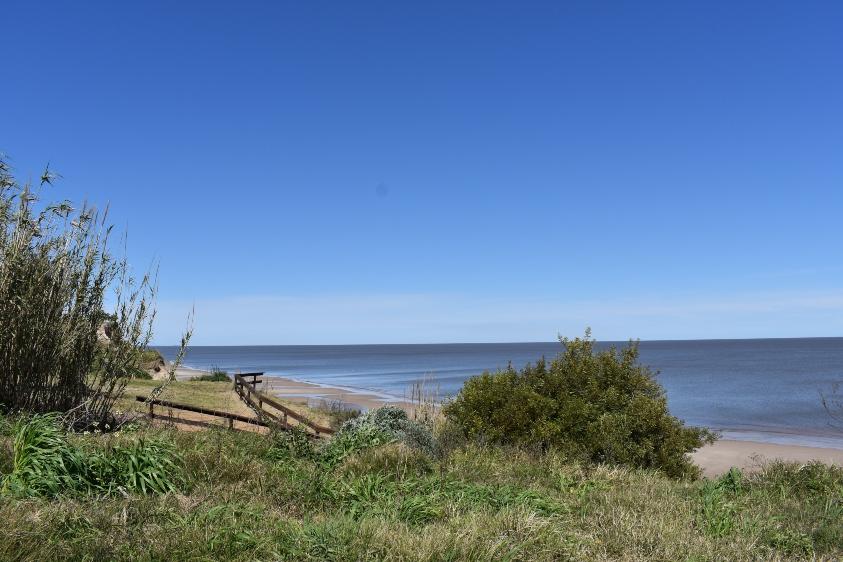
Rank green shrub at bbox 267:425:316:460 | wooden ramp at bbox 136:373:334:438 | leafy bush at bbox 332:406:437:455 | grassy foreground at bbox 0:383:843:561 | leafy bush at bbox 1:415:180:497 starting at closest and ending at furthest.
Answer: grassy foreground at bbox 0:383:843:561, leafy bush at bbox 1:415:180:497, green shrub at bbox 267:425:316:460, leafy bush at bbox 332:406:437:455, wooden ramp at bbox 136:373:334:438

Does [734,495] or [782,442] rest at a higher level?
[734,495]

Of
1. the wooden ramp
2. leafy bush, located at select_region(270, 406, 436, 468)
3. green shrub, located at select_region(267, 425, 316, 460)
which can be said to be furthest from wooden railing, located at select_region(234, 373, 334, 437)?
green shrub, located at select_region(267, 425, 316, 460)

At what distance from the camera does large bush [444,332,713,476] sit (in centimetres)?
1243

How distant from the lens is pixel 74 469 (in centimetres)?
694

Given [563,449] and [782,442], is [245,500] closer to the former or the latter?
[563,449]

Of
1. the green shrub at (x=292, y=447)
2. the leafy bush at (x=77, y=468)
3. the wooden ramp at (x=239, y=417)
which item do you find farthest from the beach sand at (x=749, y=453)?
the leafy bush at (x=77, y=468)

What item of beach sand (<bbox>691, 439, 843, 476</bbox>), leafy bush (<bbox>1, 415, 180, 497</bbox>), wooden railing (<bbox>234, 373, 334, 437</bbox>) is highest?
leafy bush (<bbox>1, 415, 180, 497</bbox>)

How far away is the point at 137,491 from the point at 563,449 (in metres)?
7.90

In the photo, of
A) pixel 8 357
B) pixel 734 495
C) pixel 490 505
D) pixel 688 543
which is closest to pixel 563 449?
pixel 734 495

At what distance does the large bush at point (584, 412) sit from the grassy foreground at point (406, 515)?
2637mm

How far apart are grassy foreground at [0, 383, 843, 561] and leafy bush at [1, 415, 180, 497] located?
22 centimetres

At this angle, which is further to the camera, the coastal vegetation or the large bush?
the large bush

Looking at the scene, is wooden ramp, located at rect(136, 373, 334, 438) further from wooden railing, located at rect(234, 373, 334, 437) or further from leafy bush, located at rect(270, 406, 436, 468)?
leafy bush, located at rect(270, 406, 436, 468)

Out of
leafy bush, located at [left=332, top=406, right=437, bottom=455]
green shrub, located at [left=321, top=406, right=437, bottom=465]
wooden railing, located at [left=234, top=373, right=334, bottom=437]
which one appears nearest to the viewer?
green shrub, located at [left=321, top=406, right=437, bottom=465]
